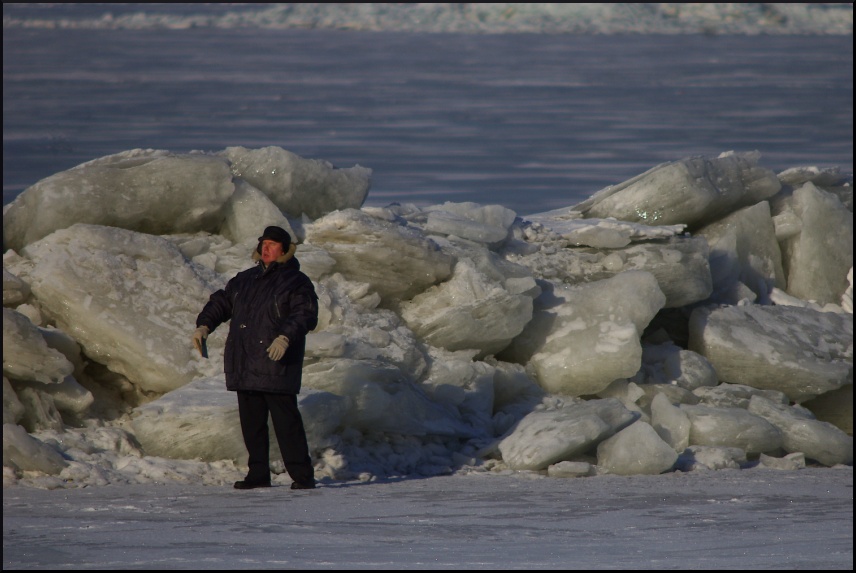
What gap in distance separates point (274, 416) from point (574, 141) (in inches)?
721

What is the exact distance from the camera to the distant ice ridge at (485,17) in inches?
2234

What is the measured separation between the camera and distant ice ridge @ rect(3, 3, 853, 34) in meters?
56.8

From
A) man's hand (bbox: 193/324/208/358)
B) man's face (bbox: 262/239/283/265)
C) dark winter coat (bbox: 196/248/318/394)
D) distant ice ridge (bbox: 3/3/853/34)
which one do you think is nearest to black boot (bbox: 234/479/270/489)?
dark winter coat (bbox: 196/248/318/394)

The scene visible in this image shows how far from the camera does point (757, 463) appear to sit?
704cm

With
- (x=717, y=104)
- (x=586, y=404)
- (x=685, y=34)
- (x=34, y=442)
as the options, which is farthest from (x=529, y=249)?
(x=685, y=34)

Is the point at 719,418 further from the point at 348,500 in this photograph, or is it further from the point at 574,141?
the point at 574,141

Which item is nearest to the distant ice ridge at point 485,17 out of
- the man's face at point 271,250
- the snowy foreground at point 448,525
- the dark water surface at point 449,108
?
the dark water surface at point 449,108

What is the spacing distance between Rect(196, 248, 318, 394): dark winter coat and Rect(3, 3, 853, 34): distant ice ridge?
52425mm

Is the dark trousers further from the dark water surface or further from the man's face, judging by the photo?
the dark water surface

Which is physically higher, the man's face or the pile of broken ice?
the man's face

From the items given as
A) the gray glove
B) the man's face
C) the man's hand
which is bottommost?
the man's hand

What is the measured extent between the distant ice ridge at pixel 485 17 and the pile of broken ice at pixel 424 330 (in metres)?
49.2

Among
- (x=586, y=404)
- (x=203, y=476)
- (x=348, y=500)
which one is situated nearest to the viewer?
(x=348, y=500)

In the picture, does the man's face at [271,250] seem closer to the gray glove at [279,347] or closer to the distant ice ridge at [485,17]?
the gray glove at [279,347]
